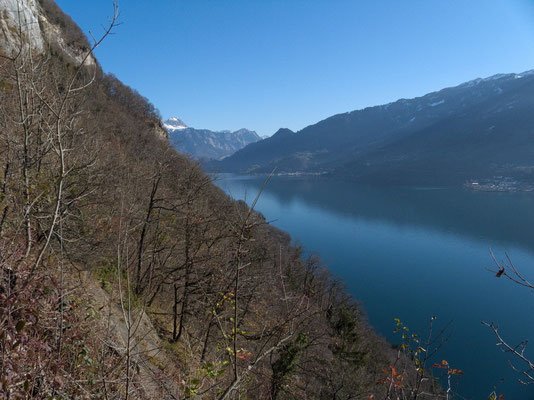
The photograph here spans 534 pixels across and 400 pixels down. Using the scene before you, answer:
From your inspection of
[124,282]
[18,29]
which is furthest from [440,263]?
[18,29]

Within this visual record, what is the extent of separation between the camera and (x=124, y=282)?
9102 millimetres

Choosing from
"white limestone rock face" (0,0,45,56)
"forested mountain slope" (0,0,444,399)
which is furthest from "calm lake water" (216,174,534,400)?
"white limestone rock face" (0,0,45,56)

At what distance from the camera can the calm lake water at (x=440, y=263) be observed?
95.6ft

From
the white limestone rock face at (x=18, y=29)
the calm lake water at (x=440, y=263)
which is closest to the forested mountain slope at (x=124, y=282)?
the white limestone rock face at (x=18, y=29)

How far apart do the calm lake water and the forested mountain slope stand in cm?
280

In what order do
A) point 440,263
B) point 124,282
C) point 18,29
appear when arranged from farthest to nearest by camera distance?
point 440,263, point 124,282, point 18,29

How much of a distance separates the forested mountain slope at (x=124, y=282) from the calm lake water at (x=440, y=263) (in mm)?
2802

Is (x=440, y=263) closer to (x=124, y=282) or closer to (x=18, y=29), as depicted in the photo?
(x=124, y=282)

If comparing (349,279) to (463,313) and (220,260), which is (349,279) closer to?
(463,313)

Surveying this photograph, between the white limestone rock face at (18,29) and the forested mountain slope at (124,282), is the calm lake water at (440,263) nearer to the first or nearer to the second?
the forested mountain slope at (124,282)

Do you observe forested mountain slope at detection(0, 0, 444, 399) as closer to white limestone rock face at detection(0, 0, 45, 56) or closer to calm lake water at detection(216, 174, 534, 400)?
white limestone rock face at detection(0, 0, 45, 56)

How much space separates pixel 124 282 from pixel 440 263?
47878 mm

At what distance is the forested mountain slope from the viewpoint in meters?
2.72

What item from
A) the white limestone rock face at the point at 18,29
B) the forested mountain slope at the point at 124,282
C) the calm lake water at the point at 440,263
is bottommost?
the calm lake water at the point at 440,263
